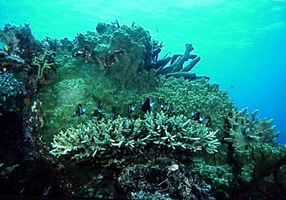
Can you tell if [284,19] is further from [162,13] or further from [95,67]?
[95,67]

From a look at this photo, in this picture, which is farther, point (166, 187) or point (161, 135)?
point (161, 135)

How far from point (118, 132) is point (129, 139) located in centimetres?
24

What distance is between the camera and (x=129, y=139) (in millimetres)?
3576

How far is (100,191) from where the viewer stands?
322 cm

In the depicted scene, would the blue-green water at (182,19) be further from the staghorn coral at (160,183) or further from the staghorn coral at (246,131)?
the staghorn coral at (160,183)

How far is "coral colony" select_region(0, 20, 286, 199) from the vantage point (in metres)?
3.29

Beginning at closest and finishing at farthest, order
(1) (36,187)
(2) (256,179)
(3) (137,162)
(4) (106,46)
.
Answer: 1. (1) (36,187)
2. (3) (137,162)
3. (2) (256,179)
4. (4) (106,46)

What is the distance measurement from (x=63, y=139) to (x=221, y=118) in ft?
12.7

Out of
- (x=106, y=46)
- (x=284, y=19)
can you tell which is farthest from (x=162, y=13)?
(x=106, y=46)

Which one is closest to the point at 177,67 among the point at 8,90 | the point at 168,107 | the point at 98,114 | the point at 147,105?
the point at 168,107

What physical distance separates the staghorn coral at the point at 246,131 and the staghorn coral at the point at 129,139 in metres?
1.14

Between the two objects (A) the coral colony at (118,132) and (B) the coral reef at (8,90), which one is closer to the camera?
(A) the coral colony at (118,132)

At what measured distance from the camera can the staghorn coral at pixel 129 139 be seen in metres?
3.43

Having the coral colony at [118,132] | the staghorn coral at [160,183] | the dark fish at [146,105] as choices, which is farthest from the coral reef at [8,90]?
the staghorn coral at [160,183]
